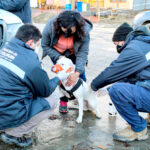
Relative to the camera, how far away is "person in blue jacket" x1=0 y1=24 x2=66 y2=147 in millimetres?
2637

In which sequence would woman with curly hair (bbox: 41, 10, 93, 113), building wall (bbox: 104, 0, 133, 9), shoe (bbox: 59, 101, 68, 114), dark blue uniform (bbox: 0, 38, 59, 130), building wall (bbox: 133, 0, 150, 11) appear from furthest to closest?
building wall (bbox: 104, 0, 133, 9) → building wall (bbox: 133, 0, 150, 11) → shoe (bbox: 59, 101, 68, 114) → woman with curly hair (bbox: 41, 10, 93, 113) → dark blue uniform (bbox: 0, 38, 59, 130)

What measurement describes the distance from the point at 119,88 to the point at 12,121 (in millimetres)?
1319

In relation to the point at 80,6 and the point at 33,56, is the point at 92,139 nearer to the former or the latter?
the point at 33,56

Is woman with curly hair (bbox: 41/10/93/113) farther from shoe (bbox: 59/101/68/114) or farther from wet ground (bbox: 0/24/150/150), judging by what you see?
wet ground (bbox: 0/24/150/150)

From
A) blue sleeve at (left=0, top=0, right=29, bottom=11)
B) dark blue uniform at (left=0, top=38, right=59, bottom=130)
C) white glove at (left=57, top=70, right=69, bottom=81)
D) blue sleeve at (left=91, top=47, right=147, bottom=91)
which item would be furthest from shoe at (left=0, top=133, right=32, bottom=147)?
blue sleeve at (left=0, top=0, right=29, bottom=11)

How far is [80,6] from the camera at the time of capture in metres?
24.8

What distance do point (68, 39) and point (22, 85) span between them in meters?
1.27

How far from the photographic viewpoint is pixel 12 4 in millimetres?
4293

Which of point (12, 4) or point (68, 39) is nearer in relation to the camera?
point (68, 39)

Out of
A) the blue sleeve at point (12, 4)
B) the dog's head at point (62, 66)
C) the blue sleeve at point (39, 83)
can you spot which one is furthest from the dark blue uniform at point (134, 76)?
the blue sleeve at point (12, 4)

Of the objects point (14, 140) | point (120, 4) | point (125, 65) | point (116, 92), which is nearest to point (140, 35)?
point (125, 65)

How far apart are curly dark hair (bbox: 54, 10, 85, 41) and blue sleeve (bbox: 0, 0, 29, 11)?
1.17 meters

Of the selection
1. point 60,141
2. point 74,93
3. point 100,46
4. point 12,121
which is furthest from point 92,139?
point 100,46

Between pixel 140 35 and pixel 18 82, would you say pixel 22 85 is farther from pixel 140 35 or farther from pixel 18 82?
pixel 140 35
